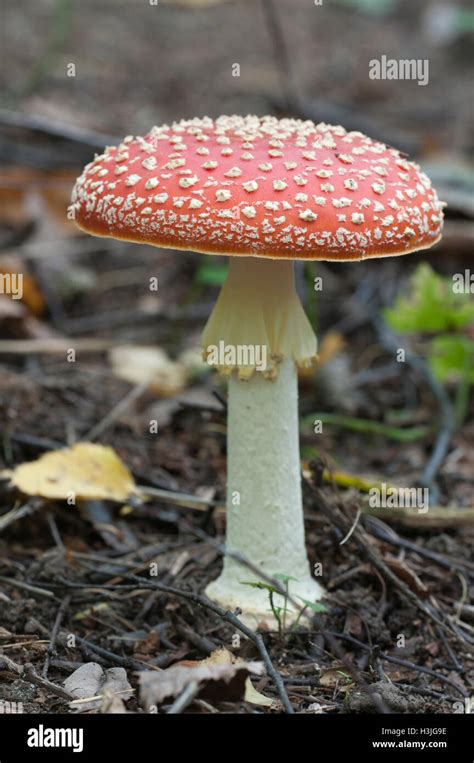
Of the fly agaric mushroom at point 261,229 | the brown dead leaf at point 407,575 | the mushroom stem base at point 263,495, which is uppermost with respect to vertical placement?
the fly agaric mushroom at point 261,229

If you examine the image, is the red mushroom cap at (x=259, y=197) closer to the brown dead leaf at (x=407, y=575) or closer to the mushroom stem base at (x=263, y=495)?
the mushroom stem base at (x=263, y=495)

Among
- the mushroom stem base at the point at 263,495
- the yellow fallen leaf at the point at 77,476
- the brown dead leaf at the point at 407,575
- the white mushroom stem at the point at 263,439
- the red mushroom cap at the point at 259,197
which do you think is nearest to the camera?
the red mushroom cap at the point at 259,197

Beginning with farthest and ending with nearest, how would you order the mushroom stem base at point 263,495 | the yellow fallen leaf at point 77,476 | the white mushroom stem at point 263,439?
the yellow fallen leaf at point 77,476
the mushroom stem base at point 263,495
the white mushroom stem at point 263,439

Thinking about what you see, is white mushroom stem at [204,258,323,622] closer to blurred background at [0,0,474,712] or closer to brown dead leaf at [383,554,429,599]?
blurred background at [0,0,474,712]

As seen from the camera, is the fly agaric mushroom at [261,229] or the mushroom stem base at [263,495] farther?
the mushroom stem base at [263,495]

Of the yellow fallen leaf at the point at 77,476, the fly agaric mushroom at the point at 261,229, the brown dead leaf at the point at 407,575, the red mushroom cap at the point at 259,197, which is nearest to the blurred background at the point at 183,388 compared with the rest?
the brown dead leaf at the point at 407,575

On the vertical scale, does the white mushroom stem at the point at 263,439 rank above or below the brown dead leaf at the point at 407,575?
above
